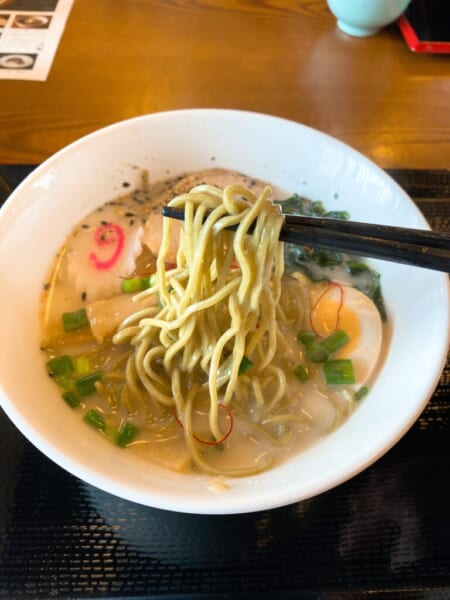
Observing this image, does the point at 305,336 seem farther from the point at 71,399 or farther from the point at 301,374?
the point at 71,399

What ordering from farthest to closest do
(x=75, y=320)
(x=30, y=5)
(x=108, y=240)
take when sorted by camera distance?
(x=30, y=5), (x=108, y=240), (x=75, y=320)

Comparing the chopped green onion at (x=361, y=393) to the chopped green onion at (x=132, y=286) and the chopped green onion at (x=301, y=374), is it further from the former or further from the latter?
the chopped green onion at (x=132, y=286)

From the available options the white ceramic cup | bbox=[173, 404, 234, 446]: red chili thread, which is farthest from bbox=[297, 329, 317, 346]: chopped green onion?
the white ceramic cup

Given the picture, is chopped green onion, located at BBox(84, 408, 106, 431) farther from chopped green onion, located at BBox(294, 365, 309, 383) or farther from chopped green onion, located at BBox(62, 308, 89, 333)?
chopped green onion, located at BBox(294, 365, 309, 383)

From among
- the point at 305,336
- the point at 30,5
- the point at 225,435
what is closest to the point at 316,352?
the point at 305,336

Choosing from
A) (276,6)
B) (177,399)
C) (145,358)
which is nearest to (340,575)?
(177,399)

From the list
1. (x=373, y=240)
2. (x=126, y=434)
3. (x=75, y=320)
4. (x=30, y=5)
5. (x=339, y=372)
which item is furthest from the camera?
(x=30, y=5)

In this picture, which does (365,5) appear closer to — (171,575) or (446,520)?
(446,520)
